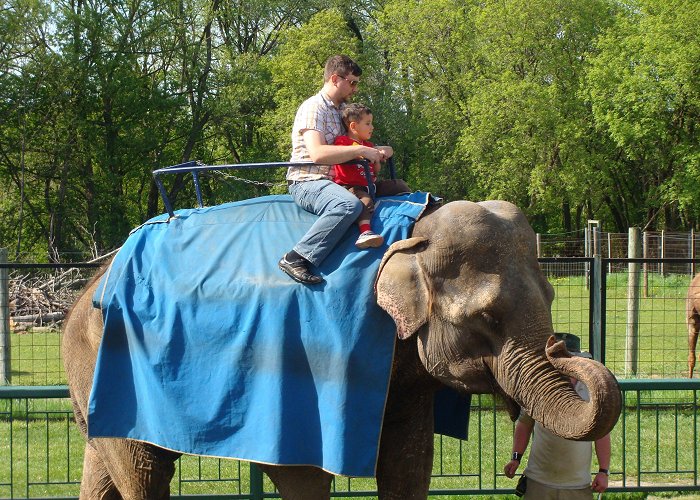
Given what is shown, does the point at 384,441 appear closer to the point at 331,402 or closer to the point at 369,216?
the point at 331,402

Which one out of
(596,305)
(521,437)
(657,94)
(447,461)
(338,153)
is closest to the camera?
(338,153)

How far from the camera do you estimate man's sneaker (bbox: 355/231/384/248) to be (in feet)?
13.9

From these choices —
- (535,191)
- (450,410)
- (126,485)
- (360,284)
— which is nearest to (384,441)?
(450,410)

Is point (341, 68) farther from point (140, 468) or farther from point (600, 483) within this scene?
point (600, 483)

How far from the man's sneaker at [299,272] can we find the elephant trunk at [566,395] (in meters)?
0.99

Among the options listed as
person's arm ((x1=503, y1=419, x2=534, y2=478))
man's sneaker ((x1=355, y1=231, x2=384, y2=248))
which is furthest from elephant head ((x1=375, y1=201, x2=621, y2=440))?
person's arm ((x1=503, y1=419, x2=534, y2=478))

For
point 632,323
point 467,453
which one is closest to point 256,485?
point 467,453

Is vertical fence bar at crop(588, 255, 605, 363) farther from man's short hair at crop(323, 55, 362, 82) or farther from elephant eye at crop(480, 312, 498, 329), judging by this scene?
elephant eye at crop(480, 312, 498, 329)

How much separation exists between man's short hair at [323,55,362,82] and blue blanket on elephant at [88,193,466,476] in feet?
2.28

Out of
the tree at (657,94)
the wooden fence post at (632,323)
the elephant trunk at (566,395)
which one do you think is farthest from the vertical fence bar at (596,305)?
the tree at (657,94)

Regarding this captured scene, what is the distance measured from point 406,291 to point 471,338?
0.34 metres

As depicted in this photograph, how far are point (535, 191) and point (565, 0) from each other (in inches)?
338

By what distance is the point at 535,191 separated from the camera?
133ft

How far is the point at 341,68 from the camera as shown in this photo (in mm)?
4824
